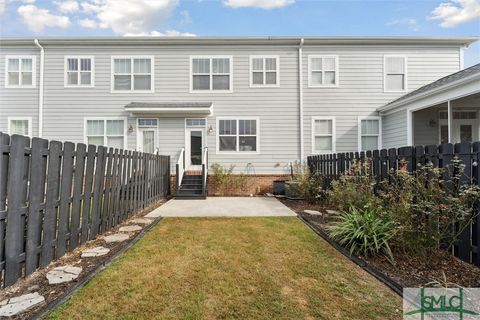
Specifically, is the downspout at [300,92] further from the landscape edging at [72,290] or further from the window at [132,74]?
the landscape edging at [72,290]

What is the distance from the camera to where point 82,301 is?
8.27 ft

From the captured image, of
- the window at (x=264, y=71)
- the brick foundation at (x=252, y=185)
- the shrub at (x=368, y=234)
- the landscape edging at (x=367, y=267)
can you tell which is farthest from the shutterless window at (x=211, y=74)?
the shrub at (x=368, y=234)

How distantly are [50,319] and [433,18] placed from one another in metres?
14.4

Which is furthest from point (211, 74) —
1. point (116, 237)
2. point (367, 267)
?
point (367, 267)

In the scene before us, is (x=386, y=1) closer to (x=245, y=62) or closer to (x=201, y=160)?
(x=245, y=62)

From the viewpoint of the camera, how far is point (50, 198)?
3434 millimetres

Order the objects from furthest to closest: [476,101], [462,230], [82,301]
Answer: [476,101], [462,230], [82,301]

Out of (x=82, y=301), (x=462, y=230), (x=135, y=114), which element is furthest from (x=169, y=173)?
(x=462, y=230)

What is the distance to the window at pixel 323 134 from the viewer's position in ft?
39.3

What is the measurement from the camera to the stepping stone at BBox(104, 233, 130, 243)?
457 cm

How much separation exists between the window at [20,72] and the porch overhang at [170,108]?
478 cm

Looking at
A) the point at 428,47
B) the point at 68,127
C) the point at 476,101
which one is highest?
the point at 428,47

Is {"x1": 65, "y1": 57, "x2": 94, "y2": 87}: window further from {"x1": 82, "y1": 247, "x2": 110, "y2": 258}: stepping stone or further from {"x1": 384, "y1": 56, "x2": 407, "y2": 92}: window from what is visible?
{"x1": 384, "y1": 56, "x2": 407, "y2": 92}: window

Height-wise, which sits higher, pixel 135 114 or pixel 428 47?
pixel 428 47
